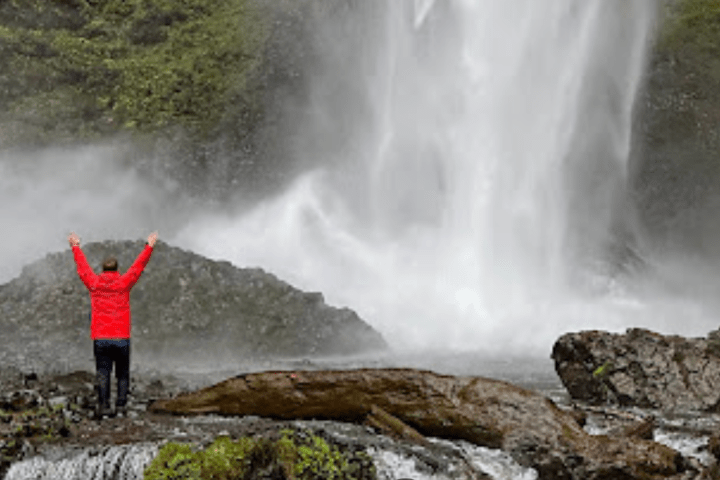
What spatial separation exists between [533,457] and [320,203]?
29106mm

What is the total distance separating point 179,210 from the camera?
38531mm

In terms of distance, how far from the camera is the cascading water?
3338 cm

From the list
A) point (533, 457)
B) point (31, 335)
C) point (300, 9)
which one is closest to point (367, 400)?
point (533, 457)

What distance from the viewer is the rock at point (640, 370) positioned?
14516mm

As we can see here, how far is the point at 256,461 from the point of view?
8.34m

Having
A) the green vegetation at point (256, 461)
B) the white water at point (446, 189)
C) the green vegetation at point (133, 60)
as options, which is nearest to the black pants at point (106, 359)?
the green vegetation at point (256, 461)

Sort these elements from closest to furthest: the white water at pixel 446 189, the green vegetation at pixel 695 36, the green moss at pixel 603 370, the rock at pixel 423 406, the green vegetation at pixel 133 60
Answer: the rock at pixel 423 406
the green moss at pixel 603 370
the white water at pixel 446 189
the green vegetation at pixel 695 36
the green vegetation at pixel 133 60

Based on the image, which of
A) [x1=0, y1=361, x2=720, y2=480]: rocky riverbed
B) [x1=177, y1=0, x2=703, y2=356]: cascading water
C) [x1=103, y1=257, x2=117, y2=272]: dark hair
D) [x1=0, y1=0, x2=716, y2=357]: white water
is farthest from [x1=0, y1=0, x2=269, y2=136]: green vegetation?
[x1=0, y1=361, x2=720, y2=480]: rocky riverbed

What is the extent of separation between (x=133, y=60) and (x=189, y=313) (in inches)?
1031

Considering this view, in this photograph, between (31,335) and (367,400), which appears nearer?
(367,400)

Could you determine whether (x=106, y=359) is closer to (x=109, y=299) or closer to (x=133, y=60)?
(x=109, y=299)

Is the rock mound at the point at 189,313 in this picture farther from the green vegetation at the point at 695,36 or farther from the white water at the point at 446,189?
the green vegetation at the point at 695,36

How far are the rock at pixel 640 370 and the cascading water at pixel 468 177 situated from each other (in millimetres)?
13963

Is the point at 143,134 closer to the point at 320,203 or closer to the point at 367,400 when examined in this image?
the point at 320,203
